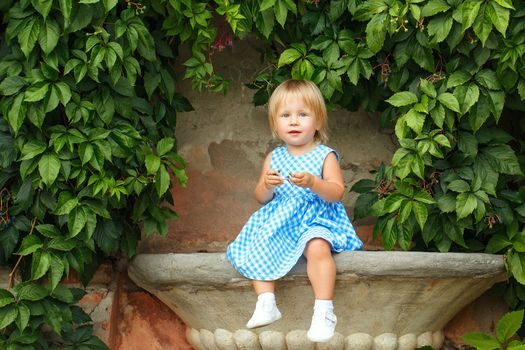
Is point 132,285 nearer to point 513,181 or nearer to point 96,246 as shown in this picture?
point 96,246

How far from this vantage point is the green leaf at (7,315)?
10.8ft

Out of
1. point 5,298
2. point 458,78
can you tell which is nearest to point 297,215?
point 458,78

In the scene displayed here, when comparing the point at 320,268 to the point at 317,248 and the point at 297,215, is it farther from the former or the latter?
the point at 297,215

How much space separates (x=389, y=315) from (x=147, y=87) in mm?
995

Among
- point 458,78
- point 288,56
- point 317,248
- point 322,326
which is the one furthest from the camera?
point 288,56

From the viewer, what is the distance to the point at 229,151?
12.4 ft

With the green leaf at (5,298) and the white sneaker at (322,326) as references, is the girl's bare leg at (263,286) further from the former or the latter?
the green leaf at (5,298)

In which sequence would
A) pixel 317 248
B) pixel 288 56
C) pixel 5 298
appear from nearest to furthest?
pixel 317 248 → pixel 5 298 → pixel 288 56

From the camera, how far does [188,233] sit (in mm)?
3744

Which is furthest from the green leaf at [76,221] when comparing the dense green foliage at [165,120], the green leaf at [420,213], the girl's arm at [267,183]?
the green leaf at [420,213]

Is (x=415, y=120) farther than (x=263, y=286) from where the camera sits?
Yes

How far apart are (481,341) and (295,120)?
84 cm

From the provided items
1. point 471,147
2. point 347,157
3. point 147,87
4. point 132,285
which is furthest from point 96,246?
point 471,147

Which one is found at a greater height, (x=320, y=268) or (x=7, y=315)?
(x=320, y=268)
